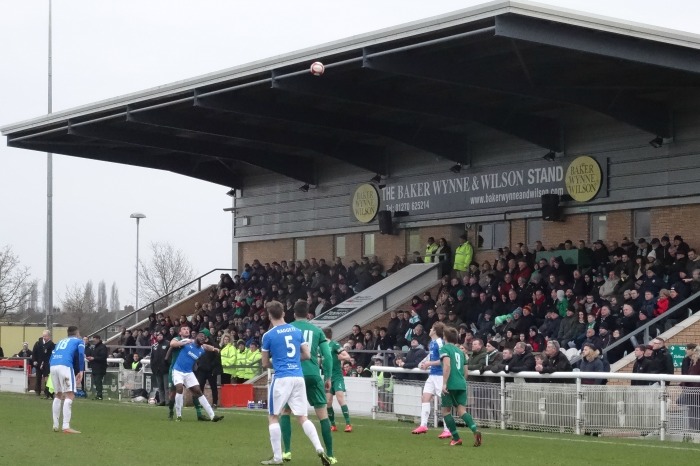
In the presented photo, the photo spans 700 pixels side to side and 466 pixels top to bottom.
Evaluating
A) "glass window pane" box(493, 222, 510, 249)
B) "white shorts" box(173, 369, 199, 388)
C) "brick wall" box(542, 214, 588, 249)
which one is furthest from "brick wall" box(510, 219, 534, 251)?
"white shorts" box(173, 369, 199, 388)

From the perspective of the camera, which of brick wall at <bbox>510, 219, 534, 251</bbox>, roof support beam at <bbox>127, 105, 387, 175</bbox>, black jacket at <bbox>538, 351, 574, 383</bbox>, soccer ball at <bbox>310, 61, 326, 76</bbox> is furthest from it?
roof support beam at <bbox>127, 105, 387, 175</bbox>

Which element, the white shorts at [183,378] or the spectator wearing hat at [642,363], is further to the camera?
the white shorts at [183,378]

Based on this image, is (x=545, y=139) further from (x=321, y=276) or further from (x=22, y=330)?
(x=22, y=330)

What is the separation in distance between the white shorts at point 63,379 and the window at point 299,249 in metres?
22.2

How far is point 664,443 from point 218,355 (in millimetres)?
11992

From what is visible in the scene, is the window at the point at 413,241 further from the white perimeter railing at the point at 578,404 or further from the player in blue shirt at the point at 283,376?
the player in blue shirt at the point at 283,376

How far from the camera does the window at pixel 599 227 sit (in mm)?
30406

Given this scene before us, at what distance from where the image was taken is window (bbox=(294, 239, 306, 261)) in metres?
41.4

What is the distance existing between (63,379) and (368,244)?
65.7 ft

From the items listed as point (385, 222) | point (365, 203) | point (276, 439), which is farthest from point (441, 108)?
point (276, 439)

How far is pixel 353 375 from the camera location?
86.3 feet

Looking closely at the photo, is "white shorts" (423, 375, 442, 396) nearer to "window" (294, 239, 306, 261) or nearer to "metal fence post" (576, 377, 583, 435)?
"metal fence post" (576, 377, 583, 435)

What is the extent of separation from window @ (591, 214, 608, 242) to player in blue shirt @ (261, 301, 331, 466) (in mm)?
18220

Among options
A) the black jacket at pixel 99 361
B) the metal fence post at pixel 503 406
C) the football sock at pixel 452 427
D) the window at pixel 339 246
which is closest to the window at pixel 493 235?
the window at pixel 339 246
